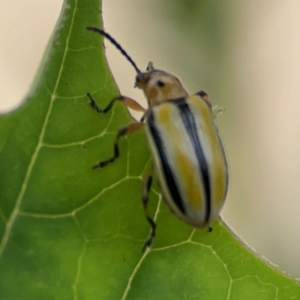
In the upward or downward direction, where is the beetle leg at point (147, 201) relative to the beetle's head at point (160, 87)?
downward

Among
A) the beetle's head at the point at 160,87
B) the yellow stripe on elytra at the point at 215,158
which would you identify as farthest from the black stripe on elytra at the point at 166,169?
the beetle's head at the point at 160,87

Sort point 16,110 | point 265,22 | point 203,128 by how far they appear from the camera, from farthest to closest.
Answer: point 265,22 → point 203,128 → point 16,110

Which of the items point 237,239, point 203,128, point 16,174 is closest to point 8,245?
point 16,174

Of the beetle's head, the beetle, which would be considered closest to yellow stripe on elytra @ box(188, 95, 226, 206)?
the beetle

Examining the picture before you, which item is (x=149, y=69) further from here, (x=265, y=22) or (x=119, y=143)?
(x=265, y=22)

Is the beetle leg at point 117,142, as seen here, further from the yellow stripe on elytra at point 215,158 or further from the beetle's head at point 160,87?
the beetle's head at point 160,87

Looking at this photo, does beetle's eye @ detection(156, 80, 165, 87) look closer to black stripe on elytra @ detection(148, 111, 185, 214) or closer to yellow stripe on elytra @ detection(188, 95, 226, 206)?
yellow stripe on elytra @ detection(188, 95, 226, 206)
